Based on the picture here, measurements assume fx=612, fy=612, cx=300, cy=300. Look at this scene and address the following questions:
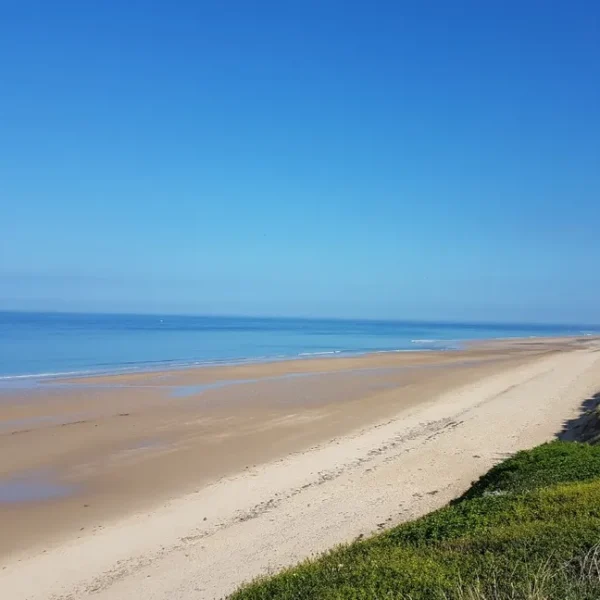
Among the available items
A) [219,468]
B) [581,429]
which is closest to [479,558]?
[219,468]

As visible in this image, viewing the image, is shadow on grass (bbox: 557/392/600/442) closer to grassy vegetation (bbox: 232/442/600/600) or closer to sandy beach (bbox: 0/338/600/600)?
sandy beach (bbox: 0/338/600/600)

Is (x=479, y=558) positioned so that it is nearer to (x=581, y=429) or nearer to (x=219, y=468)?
(x=219, y=468)

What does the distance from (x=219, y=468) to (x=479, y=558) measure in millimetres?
9432

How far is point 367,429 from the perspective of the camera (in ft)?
60.5

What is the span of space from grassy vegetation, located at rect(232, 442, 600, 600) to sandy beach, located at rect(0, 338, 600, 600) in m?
2.18

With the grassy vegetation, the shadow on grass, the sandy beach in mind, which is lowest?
the sandy beach

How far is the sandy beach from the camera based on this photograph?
8820 millimetres

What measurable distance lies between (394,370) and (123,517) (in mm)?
27214

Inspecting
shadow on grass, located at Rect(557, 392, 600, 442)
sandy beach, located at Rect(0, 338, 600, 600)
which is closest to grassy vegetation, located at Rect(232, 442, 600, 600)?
sandy beach, located at Rect(0, 338, 600, 600)

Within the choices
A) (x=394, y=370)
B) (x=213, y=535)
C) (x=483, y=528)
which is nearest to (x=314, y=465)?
(x=213, y=535)

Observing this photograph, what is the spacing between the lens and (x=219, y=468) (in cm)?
1430

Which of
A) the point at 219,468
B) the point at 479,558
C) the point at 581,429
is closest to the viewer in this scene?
the point at 479,558

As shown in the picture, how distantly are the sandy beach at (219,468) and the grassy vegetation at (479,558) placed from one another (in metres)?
2.18

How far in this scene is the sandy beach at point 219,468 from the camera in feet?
28.9
